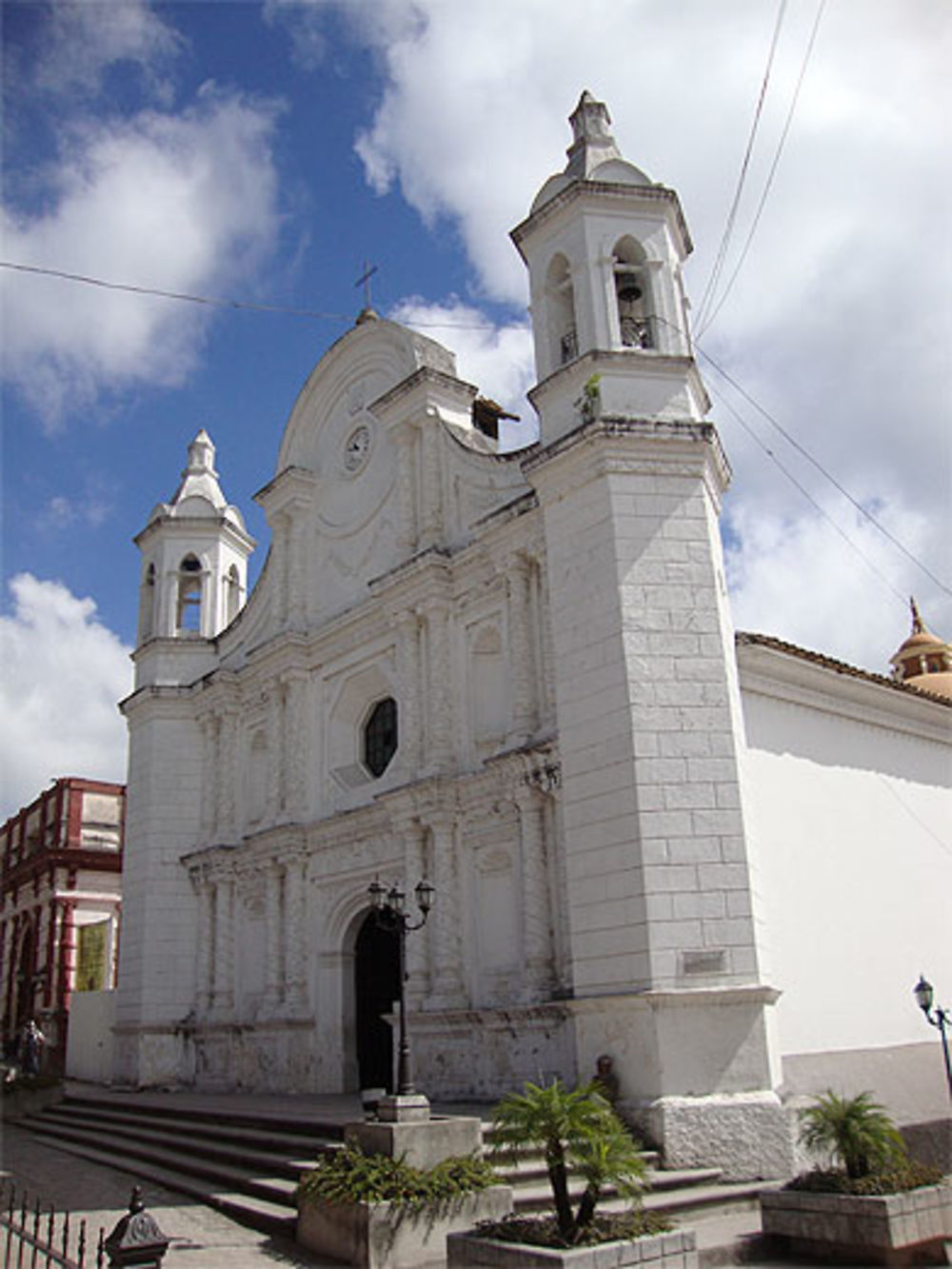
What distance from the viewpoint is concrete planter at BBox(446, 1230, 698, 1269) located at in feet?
24.4

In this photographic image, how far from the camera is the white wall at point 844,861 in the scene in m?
14.3

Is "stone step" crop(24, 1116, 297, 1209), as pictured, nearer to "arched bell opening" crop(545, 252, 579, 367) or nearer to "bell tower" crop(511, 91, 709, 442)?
"bell tower" crop(511, 91, 709, 442)

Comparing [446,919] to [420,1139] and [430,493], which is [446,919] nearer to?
[420,1139]

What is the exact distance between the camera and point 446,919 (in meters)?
16.2

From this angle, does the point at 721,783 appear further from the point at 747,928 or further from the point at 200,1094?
the point at 200,1094

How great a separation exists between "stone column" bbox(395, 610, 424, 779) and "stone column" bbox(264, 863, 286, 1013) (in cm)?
425

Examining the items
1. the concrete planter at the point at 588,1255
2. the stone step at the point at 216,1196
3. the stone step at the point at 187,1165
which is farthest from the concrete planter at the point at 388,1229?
the stone step at the point at 187,1165

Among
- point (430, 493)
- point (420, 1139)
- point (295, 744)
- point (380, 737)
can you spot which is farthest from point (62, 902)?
point (420, 1139)

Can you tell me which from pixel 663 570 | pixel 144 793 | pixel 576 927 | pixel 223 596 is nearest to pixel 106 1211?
pixel 576 927

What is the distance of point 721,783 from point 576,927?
2.34 metres

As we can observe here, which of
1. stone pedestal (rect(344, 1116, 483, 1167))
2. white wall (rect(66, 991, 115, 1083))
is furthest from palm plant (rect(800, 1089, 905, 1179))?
white wall (rect(66, 991, 115, 1083))

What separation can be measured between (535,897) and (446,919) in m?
1.97

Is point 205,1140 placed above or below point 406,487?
below

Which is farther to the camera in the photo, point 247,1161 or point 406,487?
point 406,487
